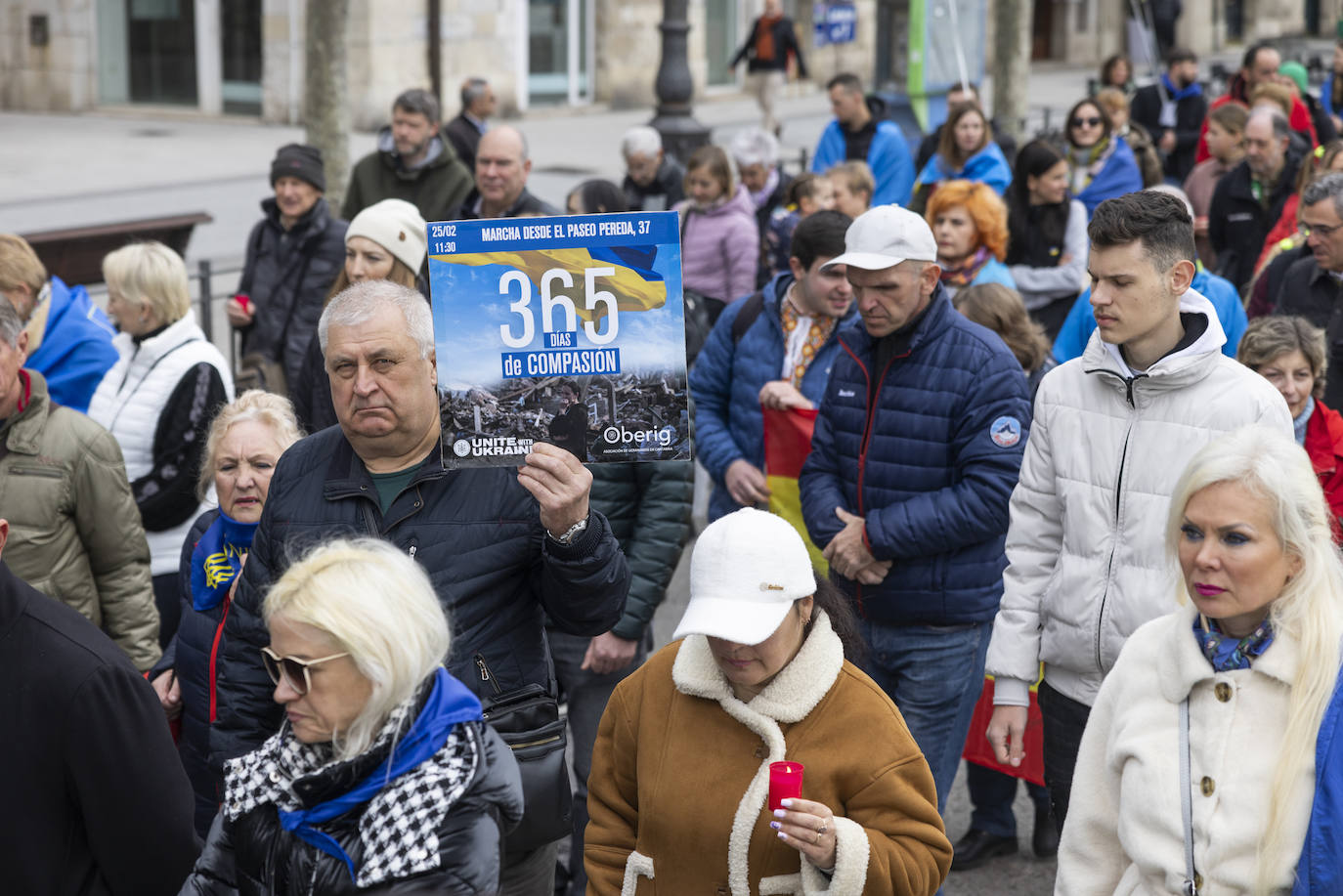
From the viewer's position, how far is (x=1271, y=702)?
305cm

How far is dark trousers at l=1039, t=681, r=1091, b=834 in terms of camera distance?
417 centimetres

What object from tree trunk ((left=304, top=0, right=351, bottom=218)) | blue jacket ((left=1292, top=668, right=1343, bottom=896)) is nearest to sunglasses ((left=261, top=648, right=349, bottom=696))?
blue jacket ((left=1292, top=668, right=1343, bottom=896))

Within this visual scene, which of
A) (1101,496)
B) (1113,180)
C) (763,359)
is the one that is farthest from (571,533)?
(1113,180)

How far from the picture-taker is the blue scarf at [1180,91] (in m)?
16.2

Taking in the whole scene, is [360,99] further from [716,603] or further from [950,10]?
[716,603]

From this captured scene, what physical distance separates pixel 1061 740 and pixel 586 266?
1792mm

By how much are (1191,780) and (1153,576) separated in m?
0.95

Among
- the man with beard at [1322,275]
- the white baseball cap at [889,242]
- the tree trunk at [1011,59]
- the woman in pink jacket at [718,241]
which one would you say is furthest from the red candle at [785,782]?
the tree trunk at [1011,59]

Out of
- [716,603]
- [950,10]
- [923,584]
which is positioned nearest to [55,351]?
[923,584]

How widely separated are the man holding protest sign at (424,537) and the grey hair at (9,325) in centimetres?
120

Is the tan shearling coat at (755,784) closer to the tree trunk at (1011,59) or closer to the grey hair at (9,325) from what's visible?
the grey hair at (9,325)

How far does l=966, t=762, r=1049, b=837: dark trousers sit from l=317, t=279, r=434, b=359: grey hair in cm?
281

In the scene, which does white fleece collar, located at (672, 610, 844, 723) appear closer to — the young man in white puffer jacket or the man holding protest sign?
the man holding protest sign

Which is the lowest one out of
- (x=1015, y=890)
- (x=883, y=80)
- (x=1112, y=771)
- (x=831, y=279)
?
(x=1015, y=890)
